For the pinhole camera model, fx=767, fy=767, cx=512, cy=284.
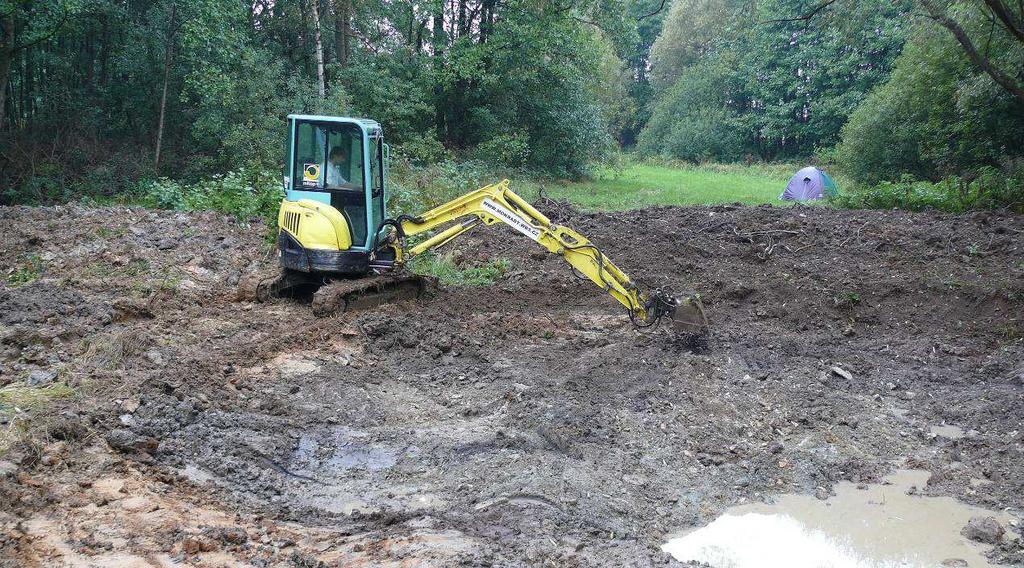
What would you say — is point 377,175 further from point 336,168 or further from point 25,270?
point 25,270

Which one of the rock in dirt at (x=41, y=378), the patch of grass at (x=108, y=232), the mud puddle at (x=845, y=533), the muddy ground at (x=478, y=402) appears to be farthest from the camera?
the patch of grass at (x=108, y=232)

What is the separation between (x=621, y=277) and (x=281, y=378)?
3516mm

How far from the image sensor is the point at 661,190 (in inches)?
877

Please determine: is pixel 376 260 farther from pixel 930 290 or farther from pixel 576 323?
pixel 930 290

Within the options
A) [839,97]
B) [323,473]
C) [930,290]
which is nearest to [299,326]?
[323,473]

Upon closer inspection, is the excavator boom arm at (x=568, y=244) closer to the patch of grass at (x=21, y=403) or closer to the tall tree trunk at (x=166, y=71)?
the patch of grass at (x=21, y=403)

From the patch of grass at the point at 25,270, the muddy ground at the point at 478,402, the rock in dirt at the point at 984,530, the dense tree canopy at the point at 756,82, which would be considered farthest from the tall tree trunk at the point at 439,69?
the rock in dirt at the point at 984,530

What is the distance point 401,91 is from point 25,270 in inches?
515

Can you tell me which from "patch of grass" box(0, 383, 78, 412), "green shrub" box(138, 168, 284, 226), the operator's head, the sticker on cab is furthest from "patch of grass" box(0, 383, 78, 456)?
"green shrub" box(138, 168, 284, 226)

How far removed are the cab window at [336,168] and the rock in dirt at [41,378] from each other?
355 centimetres

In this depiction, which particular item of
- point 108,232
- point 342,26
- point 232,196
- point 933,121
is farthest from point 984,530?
point 342,26

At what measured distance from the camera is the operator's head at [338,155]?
A: 8844 mm

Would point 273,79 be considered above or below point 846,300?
above

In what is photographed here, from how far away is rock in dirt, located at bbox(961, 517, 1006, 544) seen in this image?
15.8 ft
